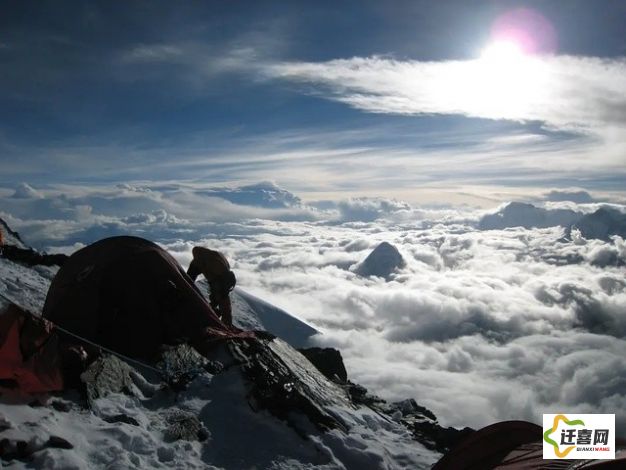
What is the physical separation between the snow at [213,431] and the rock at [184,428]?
0.10m

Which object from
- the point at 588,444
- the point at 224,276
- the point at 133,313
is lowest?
the point at 588,444

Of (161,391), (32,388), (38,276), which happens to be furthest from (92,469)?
(38,276)

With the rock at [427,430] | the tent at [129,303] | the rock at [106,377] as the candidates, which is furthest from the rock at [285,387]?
the rock at [106,377]

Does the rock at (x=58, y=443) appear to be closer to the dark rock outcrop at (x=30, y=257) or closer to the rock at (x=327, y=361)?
the rock at (x=327, y=361)

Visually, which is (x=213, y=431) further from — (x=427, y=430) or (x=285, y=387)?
(x=427, y=430)

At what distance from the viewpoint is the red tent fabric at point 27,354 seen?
339 inches

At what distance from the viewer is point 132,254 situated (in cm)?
1402

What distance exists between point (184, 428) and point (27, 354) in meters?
3.52

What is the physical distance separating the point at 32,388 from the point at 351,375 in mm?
128195

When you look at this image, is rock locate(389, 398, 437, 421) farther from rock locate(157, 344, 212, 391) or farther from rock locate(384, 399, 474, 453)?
rock locate(157, 344, 212, 391)

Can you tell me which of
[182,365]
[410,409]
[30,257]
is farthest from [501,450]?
[30,257]

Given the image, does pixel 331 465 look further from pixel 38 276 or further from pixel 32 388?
pixel 38 276

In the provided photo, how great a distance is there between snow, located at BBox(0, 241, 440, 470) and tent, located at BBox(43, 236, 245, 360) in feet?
5.60

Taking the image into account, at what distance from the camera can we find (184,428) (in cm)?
973
